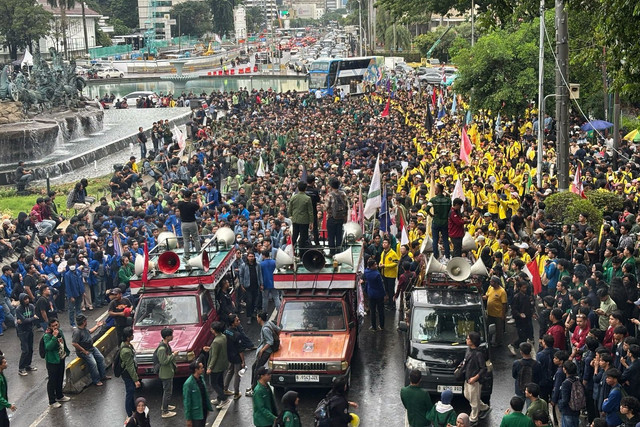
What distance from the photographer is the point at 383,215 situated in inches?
880

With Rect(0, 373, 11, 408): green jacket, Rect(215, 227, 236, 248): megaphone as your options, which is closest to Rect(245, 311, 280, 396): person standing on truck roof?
Rect(0, 373, 11, 408): green jacket

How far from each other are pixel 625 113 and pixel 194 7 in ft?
433

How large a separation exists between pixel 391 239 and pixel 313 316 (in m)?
5.23

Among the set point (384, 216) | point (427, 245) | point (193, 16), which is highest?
point (193, 16)

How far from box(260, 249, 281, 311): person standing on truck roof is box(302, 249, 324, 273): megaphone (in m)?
3.28

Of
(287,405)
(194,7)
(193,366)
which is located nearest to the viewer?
→ (287,405)

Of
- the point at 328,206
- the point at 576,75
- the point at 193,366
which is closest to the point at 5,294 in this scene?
the point at 328,206

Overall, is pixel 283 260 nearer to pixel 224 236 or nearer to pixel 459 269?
pixel 459 269

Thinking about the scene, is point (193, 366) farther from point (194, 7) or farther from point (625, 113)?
point (194, 7)

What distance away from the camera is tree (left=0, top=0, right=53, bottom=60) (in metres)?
99.7

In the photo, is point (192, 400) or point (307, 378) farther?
point (307, 378)

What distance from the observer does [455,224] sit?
59.6 feet

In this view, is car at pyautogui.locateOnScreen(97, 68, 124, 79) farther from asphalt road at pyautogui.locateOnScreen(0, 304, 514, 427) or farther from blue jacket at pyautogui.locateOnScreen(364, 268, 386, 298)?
blue jacket at pyautogui.locateOnScreen(364, 268, 386, 298)

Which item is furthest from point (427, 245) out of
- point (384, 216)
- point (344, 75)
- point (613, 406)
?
point (344, 75)
